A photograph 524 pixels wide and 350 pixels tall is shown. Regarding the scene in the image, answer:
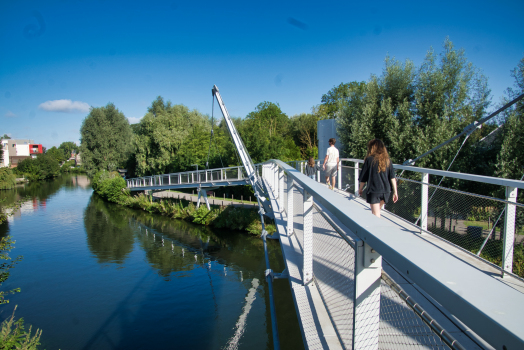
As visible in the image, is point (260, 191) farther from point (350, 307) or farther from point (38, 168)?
point (38, 168)

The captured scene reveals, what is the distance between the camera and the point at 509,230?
3627 millimetres

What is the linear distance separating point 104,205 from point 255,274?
2946cm

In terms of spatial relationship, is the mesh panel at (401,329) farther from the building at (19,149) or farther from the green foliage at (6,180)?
the building at (19,149)

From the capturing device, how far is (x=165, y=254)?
20266mm

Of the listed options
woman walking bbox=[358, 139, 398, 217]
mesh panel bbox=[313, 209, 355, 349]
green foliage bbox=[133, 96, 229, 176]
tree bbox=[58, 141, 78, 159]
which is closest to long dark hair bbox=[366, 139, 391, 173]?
woman walking bbox=[358, 139, 398, 217]

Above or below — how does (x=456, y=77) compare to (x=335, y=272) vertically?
above

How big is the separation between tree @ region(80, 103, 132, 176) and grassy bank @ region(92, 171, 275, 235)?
6.69 metres

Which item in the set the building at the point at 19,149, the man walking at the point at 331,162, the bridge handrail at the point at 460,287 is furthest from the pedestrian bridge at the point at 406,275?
the building at the point at 19,149

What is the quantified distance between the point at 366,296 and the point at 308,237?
5.19 ft

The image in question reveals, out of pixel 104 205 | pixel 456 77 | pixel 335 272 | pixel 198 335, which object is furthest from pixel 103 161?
pixel 335 272

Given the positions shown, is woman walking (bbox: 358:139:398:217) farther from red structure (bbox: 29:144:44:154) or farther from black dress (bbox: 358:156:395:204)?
red structure (bbox: 29:144:44:154)

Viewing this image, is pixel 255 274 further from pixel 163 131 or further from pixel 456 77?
pixel 163 131

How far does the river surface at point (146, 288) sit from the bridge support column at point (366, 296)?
2055 mm

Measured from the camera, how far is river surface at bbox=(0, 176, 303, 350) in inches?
428
